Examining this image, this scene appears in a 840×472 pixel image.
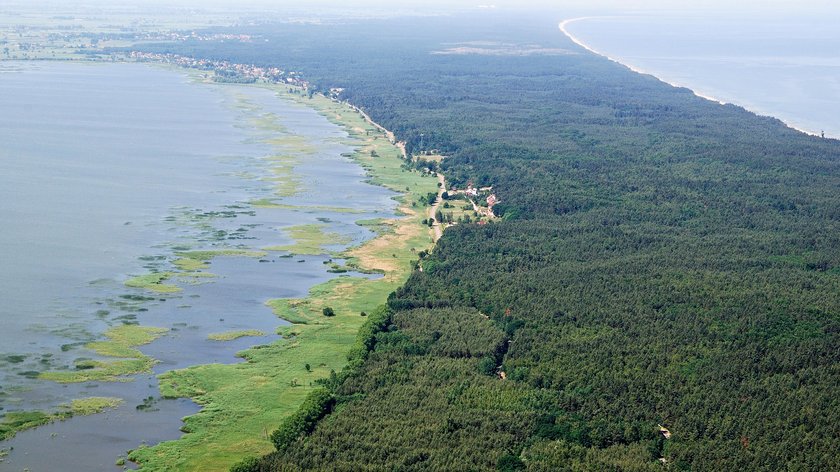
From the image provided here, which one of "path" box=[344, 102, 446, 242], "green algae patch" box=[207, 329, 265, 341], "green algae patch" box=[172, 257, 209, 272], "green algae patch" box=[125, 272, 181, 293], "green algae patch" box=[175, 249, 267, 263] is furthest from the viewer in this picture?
"path" box=[344, 102, 446, 242]

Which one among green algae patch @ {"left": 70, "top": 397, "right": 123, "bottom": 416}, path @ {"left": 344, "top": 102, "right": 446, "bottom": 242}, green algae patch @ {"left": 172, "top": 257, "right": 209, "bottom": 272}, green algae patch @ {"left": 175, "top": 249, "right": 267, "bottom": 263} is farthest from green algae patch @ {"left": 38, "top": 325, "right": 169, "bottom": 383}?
path @ {"left": 344, "top": 102, "right": 446, "bottom": 242}

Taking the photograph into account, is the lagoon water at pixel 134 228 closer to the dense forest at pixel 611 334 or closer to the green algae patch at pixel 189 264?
the green algae patch at pixel 189 264

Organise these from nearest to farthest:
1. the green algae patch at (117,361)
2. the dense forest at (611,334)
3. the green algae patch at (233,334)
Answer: the dense forest at (611,334), the green algae patch at (117,361), the green algae patch at (233,334)

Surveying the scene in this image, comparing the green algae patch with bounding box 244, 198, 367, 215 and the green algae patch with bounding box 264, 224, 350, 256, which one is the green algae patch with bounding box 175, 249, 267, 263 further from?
the green algae patch with bounding box 244, 198, 367, 215

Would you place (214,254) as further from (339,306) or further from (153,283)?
(339,306)

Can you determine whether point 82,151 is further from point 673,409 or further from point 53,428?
point 673,409


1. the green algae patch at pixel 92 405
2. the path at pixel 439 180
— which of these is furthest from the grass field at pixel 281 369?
the green algae patch at pixel 92 405
